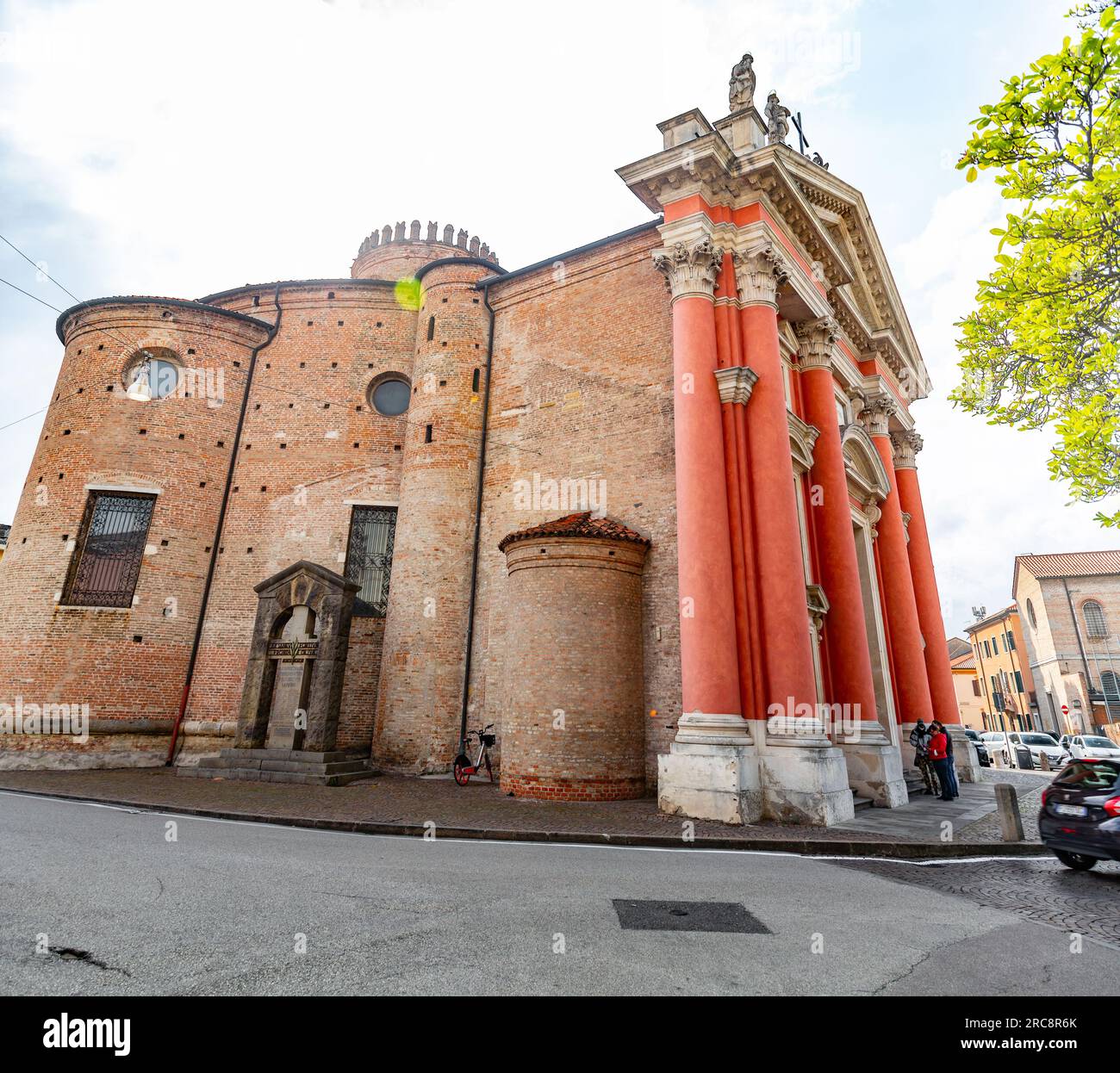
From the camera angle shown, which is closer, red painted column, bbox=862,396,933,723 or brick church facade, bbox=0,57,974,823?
brick church facade, bbox=0,57,974,823

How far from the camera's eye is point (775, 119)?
49.3 feet

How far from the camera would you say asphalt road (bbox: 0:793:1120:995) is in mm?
3232

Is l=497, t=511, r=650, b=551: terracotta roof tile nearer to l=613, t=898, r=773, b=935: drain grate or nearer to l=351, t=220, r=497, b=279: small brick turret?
l=613, t=898, r=773, b=935: drain grate

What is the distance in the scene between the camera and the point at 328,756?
507 inches

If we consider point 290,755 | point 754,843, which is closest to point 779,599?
point 754,843

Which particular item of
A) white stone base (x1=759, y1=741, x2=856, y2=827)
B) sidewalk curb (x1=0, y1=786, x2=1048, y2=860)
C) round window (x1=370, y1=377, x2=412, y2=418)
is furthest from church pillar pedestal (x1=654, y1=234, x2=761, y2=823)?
round window (x1=370, y1=377, x2=412, y2=418)

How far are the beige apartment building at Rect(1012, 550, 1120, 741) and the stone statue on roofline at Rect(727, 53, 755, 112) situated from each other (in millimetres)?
40193

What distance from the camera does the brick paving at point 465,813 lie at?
25.3 ft

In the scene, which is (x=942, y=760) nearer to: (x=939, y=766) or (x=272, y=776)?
(x=939, y=766)

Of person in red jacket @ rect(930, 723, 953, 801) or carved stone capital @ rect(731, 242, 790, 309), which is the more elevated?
carved stone capital @ rect(731, 242, 790, 309)

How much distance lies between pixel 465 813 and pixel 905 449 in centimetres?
1879

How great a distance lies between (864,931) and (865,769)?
859 centimetres

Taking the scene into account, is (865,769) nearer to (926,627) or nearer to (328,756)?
(926,627)

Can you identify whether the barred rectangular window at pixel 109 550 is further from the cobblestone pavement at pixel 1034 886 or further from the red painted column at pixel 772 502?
the cobblestone pavement at pixel 1034 886
